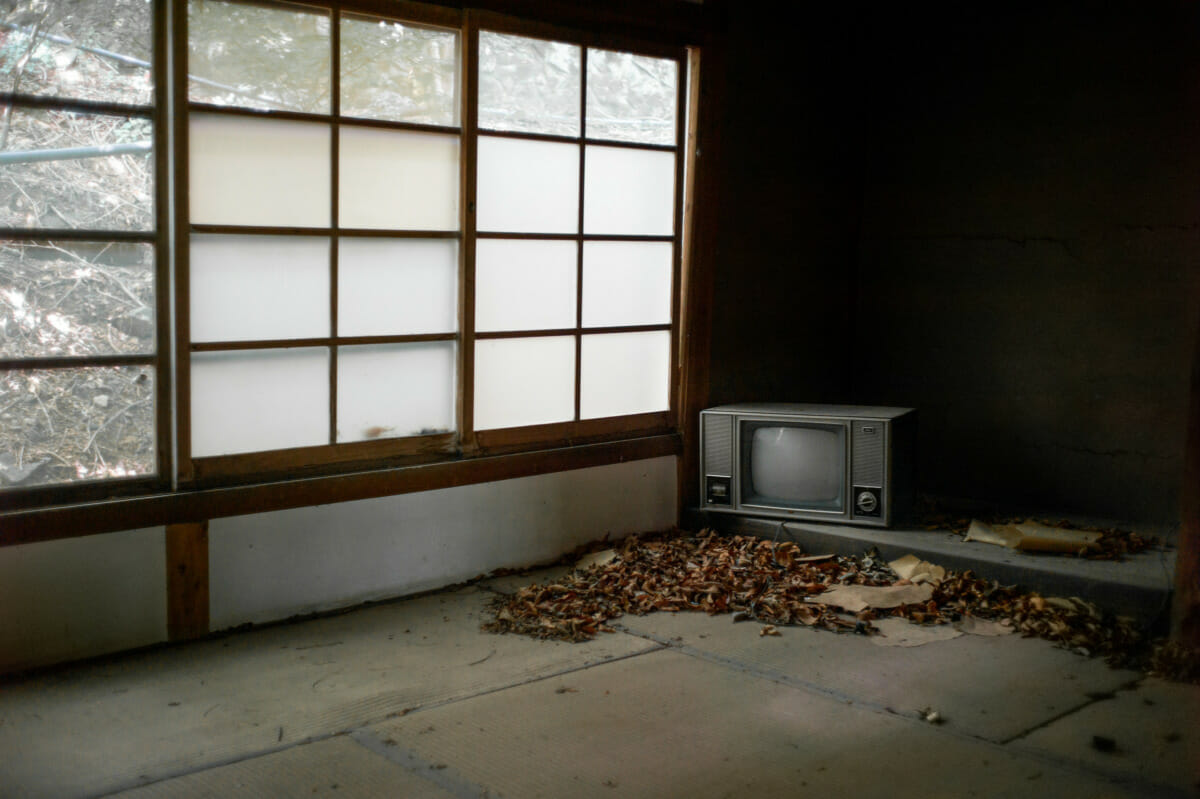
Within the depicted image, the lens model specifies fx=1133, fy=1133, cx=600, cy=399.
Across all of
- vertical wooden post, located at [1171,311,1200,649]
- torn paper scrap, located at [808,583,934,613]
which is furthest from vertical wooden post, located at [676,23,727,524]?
vertical wooden post, located at [1171,311,1200,649]

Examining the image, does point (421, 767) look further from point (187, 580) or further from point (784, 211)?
point (784, 211)

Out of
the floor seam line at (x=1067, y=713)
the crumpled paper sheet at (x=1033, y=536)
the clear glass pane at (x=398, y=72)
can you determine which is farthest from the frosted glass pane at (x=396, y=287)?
the floor seam line at (x=1067, y=713)

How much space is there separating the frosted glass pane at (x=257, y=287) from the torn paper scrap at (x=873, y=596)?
1.96m

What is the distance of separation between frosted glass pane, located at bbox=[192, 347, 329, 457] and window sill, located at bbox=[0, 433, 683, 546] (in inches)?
5.6

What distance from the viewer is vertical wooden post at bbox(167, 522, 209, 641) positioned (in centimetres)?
340

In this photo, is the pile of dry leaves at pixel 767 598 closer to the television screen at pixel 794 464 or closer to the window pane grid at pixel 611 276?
the television screen at pixel 794 464

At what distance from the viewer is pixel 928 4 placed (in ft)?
17.0

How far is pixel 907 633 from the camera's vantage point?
3699mm

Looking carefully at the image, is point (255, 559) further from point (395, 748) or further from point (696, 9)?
point (696, 9)

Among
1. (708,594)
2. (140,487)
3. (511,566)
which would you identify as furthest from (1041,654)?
(140,487)

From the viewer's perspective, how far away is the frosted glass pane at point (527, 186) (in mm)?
4109

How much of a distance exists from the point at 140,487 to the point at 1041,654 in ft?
9.16

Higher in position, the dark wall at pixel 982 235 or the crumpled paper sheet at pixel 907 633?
the dark wall at pixel 982 235

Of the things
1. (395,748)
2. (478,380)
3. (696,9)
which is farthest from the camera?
(696,9)
